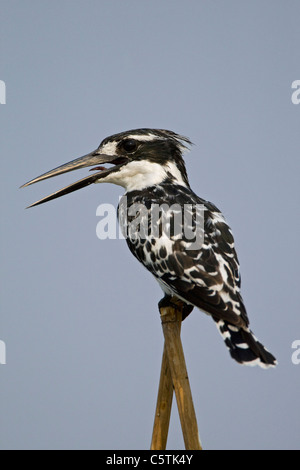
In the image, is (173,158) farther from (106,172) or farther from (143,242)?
(143,242)

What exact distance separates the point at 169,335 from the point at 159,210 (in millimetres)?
1117

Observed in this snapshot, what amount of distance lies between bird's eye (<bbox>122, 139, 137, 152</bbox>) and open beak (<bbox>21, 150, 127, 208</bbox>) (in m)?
0.08

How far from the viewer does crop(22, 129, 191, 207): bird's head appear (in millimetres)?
5234

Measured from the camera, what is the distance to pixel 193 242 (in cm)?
461

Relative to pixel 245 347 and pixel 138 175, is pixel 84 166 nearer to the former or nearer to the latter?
pixel 138 175

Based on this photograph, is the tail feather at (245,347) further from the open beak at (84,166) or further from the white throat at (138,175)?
the open beak at (84,166)

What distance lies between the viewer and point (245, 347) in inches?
163

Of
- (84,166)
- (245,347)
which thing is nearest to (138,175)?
(84,166)

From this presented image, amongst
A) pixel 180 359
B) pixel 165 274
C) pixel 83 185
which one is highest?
pixel 83 185

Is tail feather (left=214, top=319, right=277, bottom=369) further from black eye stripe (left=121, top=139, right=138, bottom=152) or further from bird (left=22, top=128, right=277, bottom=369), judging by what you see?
black eye stripe (left=121, top=139, right=138, bottom=152)

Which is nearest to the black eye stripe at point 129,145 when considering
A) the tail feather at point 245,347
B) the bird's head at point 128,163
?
the bird's head at point 128,163

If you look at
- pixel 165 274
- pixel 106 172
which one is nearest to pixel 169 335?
pixel 165 274

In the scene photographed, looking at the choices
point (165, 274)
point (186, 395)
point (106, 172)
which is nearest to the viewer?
point (186, 395)

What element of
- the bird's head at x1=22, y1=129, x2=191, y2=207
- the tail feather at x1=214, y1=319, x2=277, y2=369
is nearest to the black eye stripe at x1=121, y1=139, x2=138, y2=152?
the bird's head at x1=22, y1=129, x2=191, y2=207
